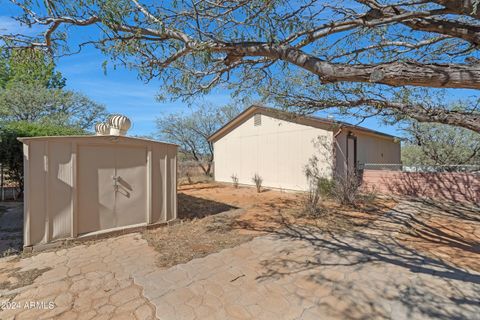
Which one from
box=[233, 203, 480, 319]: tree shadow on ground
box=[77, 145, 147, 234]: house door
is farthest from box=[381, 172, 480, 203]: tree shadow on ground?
box=[77, 145, 147, 234]: house door

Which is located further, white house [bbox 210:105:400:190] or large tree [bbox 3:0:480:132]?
white house [bbox 210:105:400:190]

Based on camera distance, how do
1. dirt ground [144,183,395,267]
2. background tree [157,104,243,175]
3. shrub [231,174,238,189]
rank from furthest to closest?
background tree [157,104,243,175] < shrub [231,174,238,189] < dirt ground [144,183,395,267]

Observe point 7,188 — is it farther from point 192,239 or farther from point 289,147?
point 289,147

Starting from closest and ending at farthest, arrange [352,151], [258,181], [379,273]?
[379,273]
[352,151]
[258,181]

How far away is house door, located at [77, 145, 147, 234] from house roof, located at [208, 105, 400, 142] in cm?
505

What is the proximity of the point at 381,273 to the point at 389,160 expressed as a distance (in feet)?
41.7

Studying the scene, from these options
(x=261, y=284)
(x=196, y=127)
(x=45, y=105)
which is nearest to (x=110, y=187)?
(x=261, y=284)

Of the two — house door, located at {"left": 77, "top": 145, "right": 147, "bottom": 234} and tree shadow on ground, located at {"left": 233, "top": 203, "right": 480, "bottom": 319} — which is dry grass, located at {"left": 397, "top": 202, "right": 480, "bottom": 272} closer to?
tree shadow on ground, located at {"left": 233, "top": 203, "right": 480, "bottom": 319}

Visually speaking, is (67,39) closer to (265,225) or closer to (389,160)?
(265,225)

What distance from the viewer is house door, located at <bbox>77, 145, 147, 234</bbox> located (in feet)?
15.2

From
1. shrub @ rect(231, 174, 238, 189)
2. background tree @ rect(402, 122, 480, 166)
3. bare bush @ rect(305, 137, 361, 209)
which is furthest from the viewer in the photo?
shrub @ rect(231, 174, 238, 189)

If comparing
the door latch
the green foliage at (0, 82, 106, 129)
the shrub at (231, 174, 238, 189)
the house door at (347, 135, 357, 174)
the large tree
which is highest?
the green foliage at (0, 82, 106, 129)

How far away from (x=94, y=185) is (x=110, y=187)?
0.30 m

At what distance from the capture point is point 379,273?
3.41m
